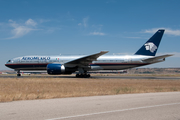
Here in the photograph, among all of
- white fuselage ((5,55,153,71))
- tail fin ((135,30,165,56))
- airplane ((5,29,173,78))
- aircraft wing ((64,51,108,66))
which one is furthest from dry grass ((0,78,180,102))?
tail fin ((135,30,165,56))

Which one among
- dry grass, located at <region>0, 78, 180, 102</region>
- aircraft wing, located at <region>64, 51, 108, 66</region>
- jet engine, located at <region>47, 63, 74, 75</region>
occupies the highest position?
aircraft wing, located at <region>64, 51, 108, 66</region>

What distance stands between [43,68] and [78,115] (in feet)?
87.2

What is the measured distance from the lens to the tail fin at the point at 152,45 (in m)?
32.8

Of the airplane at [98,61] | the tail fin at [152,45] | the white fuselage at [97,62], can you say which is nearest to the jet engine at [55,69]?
the airplane at [98,61]

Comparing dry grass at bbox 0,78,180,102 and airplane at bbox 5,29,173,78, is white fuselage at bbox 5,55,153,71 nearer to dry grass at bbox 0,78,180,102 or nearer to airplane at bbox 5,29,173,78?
airplane at bbox 5,29,173,78

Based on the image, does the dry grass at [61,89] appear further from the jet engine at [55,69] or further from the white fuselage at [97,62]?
the white fuselage at [97,62]

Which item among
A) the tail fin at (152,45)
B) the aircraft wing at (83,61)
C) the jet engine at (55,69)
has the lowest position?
the jet engine at (55,69)

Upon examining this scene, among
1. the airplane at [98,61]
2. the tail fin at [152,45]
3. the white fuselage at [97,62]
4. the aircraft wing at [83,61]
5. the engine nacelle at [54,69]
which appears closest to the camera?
the engine nacelle at [54,69]

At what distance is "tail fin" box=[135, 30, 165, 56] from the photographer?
32750 mm

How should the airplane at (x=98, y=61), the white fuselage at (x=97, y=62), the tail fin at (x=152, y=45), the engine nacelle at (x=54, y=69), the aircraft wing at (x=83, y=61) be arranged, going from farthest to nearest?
the tail fin at (x=152, y=45), the white fuselage at (x=97, y=62), the airplane at (x=98, y=61), the aircraft wing at (x=83, y=61), the engine nacelle at (x=54, y=69)

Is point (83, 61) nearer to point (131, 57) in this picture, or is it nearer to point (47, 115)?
point (131, 57)

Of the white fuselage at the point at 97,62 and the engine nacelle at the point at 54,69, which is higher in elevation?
the white fuselage at the point at 97,62

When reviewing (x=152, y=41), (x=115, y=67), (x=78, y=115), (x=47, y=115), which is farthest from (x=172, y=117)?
(x=152, y=41)

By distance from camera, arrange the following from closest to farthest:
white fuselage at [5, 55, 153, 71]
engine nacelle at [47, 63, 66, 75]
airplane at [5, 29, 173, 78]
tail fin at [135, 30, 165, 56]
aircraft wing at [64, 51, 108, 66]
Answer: engine nacelle at [47, 63, 66, 75]
aircraft wing at [64, 51, 108, 66]
airplane at [5, 29, 173, 78]
white fuselage at [5, 55, 153, 71]
tail fin at [135, 30, 165, 56]
